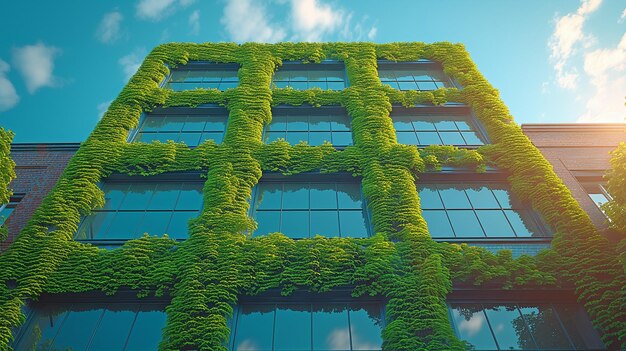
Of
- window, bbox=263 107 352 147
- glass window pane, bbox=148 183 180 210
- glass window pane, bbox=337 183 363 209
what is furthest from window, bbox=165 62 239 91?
glass window pane, bbox=337 183 363 209

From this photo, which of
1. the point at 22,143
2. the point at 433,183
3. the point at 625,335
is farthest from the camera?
the point at 22,143

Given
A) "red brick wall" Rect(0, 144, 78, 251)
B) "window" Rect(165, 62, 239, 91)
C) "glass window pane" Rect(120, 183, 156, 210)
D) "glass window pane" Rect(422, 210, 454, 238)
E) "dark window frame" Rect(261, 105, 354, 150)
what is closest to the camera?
"glass window pane" Rect(422, 210, 454, 238)

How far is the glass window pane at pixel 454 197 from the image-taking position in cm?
1638

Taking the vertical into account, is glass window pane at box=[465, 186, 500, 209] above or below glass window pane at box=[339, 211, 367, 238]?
above

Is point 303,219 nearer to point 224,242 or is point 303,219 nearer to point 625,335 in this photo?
point 224,242

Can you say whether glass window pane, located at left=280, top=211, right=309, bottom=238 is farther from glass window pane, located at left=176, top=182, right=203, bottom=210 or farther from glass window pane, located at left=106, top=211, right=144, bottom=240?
glass window pane, located at left=106, top=211, right=144, bottom=240

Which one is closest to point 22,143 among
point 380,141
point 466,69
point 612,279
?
point 380,141

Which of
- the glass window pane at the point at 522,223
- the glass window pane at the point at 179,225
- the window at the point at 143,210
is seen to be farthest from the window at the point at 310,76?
the glass window pane at the point at 522,223

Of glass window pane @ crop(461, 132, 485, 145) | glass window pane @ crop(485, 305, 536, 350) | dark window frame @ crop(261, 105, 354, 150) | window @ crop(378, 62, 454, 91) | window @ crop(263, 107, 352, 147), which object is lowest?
glass window pane @ crop(485, 305, 536, 350)

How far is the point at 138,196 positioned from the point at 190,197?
1948 mm

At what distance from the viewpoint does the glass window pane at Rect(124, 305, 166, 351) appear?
12094mm

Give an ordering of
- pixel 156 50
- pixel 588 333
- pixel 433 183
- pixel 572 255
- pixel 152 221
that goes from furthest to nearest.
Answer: pixel 156 50
pixel 433 183
pixel 152 221
pixel 572 255
pixel 588 333

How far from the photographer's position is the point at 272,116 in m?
21.0

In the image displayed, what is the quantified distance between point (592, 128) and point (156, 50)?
21269 mm
